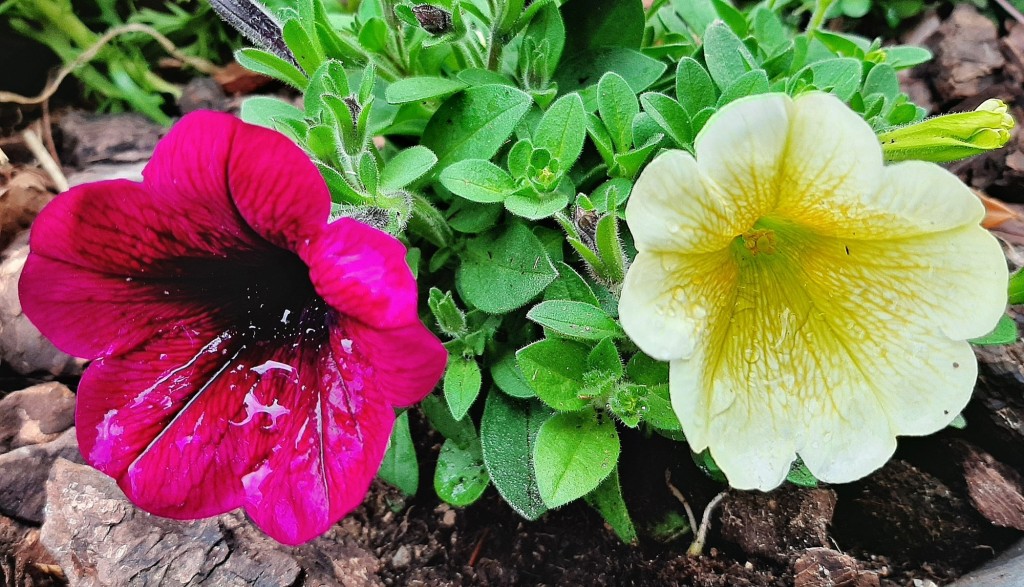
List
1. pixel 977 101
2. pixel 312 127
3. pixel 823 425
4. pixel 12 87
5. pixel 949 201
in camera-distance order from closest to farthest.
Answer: pixel 949 201 < pixel 823 425 < pixel 312 127 < pixel 977 101 < pixel 12 87

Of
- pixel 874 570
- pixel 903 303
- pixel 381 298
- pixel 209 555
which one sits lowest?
pixel 874 570

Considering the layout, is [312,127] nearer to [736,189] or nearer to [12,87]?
[736,189]

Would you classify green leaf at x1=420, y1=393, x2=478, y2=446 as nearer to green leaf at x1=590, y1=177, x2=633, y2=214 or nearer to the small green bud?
the small green bud

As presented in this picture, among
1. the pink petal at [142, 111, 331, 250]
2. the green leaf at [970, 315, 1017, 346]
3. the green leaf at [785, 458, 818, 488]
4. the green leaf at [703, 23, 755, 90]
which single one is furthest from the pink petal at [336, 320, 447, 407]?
the green leaf at [970, 315, 1017, 346]

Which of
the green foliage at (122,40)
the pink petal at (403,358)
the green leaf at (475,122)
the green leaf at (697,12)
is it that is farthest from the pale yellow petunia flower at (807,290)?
the green foliage at (122,40)

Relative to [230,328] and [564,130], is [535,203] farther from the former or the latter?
[230,328]

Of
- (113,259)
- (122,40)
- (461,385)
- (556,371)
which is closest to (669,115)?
(556,371)

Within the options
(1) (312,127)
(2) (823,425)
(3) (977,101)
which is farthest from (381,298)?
(3) (977,101)
